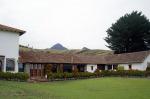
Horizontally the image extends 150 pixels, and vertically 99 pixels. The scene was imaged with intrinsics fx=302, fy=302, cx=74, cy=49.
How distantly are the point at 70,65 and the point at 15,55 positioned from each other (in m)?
14.5

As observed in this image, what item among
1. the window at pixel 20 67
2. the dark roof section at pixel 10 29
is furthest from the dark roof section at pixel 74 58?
the dark roof section at pixel 10 29

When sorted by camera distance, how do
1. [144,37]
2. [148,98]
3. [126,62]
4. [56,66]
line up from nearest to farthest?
[148,98]
[56,66]
[126,62]
[144,37]

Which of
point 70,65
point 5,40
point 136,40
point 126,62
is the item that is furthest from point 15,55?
point 136,40

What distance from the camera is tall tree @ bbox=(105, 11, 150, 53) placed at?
7444cm

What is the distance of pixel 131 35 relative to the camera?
7444 cm

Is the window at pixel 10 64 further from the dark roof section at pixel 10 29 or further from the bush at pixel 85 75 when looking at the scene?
the bush at pixel 85 75

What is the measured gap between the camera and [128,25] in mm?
75750

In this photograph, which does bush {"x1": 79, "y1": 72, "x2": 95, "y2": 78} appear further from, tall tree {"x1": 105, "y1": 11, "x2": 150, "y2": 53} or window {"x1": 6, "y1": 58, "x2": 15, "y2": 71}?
tall tree {"x1": 105, "y1": 11, "x2": 150, "y2": 53}

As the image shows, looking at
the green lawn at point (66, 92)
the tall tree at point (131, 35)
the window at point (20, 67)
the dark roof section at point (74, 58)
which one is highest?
the tall tree at point (131, 35)

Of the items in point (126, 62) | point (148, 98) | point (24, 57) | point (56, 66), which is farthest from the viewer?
point (126, 62)

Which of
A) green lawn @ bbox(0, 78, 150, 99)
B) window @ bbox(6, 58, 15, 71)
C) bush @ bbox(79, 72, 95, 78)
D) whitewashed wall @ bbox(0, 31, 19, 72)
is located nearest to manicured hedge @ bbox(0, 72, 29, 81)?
whitewashed wall @ bbox(0, 31, 19, 72)

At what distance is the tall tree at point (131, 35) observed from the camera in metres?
74.4

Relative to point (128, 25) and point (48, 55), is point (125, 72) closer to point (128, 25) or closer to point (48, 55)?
point (48, 55)

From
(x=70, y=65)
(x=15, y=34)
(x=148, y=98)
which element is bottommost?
(x=148, y=98)
